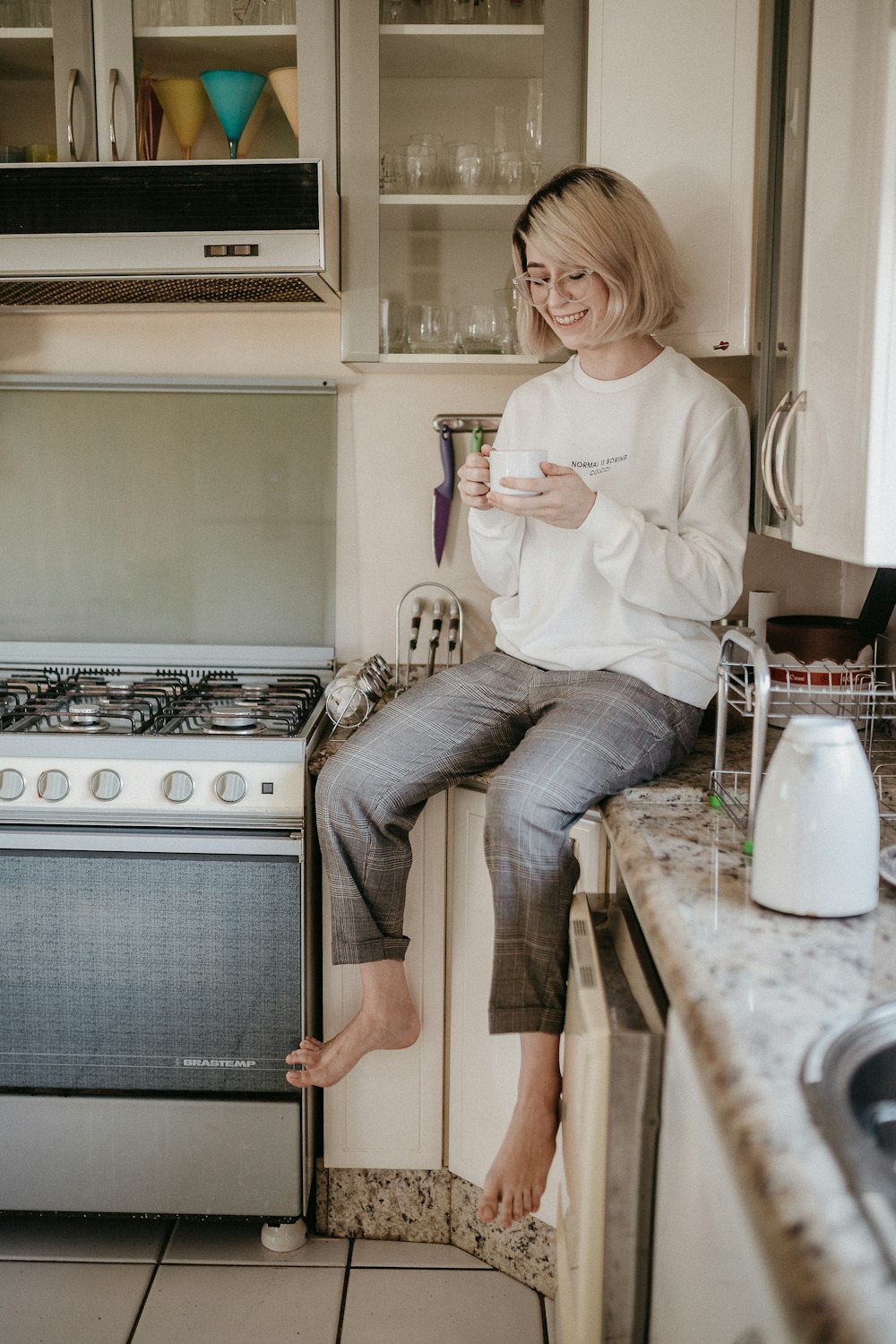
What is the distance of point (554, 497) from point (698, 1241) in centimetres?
99

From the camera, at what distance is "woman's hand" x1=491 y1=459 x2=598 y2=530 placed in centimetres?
155

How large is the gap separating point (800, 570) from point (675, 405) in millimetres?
660

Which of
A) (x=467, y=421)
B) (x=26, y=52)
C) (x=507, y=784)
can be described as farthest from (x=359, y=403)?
(x=507, y=784)

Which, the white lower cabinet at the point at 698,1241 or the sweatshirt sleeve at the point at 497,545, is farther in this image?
the sweatshirt sleeve at the point at 497,545

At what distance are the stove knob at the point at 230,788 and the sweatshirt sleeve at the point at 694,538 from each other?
67 centimetres

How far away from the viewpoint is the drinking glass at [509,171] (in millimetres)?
1976

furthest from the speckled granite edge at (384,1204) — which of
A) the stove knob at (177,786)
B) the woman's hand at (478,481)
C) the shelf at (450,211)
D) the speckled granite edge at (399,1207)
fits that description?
the shelf at (450,211)

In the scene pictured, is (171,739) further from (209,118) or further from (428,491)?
(209,118)

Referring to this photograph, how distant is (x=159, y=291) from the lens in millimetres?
2080

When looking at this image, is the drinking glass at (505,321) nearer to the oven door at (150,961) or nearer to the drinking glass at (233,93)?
the drinking glass at (233,93)

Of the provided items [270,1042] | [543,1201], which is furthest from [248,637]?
[543,1201]

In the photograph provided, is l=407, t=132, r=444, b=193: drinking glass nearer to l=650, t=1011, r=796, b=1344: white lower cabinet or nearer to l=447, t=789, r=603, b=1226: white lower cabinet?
l=447, t=789, r=603, b=1226: white lower cabinet

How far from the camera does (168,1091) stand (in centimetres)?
185

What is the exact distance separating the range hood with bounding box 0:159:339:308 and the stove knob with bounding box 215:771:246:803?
85cm
